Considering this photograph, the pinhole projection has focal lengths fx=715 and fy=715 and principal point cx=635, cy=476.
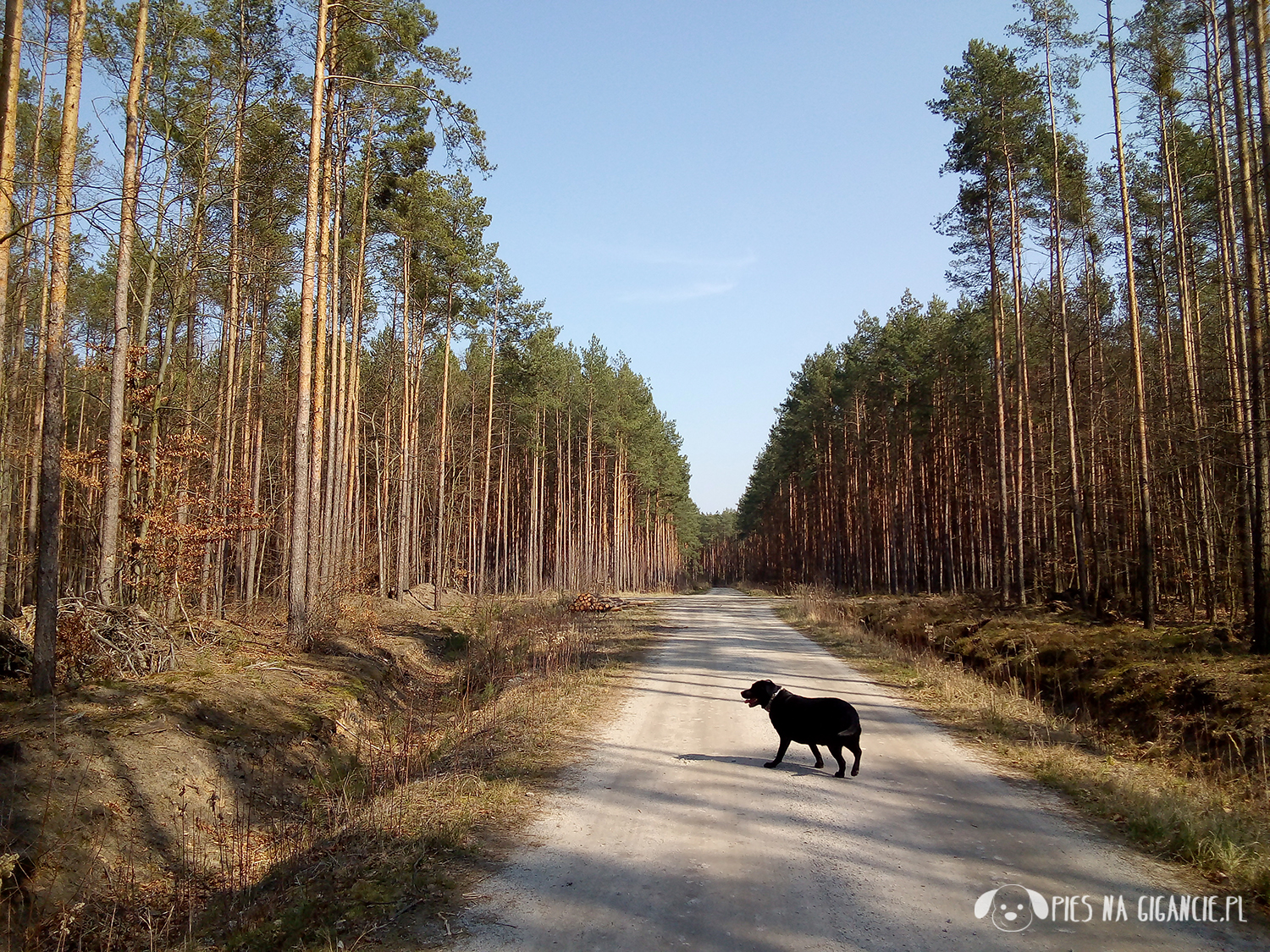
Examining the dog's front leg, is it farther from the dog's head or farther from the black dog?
→ the dog's head

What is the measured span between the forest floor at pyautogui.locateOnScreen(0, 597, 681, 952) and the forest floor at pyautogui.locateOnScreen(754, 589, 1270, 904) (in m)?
4.84

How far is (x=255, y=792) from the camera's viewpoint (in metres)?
8.02

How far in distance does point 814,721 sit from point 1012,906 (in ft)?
9.21

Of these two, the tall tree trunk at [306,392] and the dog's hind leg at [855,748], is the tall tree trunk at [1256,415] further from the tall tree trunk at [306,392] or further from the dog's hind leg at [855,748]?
the tall tree trunk at [306,392]

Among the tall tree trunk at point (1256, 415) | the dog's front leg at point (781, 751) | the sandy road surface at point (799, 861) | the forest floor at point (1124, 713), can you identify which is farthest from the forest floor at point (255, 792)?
the tall tree trunk at point (1256, 415)

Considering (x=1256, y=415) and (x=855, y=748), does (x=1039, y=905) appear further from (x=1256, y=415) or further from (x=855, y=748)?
(x=1256, y=415)

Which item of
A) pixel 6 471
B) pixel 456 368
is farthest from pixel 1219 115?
pixel 456 368

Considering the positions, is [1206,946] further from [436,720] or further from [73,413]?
[73,413]

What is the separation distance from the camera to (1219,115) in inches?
621

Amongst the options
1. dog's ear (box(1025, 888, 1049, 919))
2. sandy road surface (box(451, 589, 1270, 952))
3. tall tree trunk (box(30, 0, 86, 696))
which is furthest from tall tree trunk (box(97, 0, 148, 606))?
dog's ear (box(1025, 888, 1049, 919))

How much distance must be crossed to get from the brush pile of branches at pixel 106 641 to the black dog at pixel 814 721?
8.22 metres

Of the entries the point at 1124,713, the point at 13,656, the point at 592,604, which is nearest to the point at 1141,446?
the point at 1124,713

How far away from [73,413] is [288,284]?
10657 millimetres

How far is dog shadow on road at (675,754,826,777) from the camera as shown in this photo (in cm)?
713
